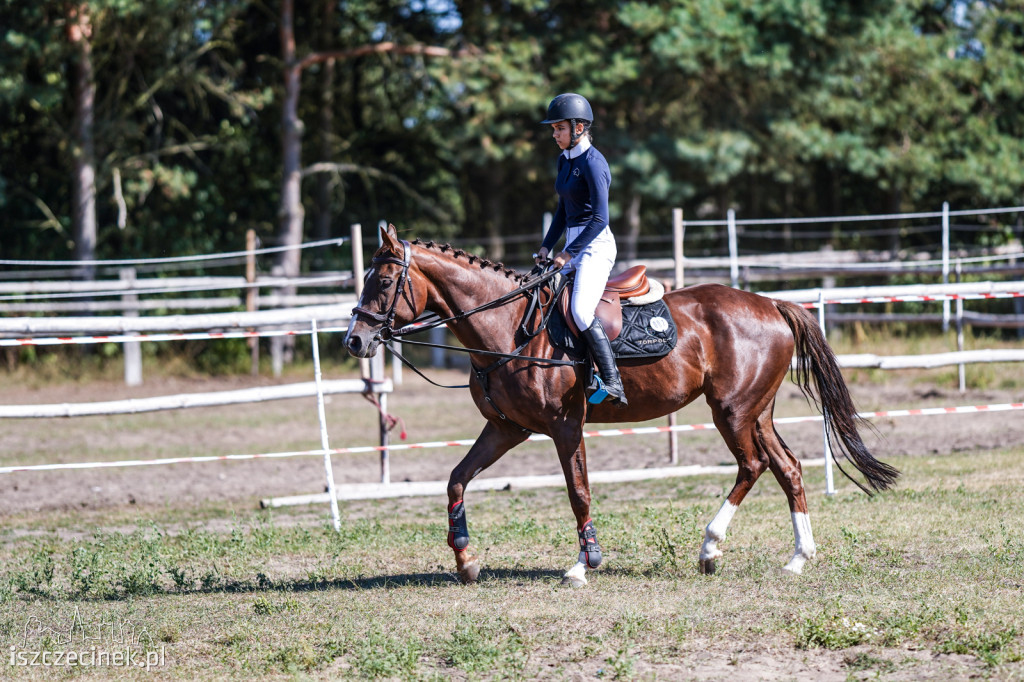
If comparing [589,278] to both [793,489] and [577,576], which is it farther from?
[793,489]

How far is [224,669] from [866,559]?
4.13 m

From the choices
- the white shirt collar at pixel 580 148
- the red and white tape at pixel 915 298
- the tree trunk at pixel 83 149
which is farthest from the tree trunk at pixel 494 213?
the white shirt collar at pixel 580 148

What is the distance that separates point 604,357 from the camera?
6.72 m

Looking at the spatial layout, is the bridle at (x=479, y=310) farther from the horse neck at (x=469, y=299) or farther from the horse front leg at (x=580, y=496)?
the horse front leg at (x=580, y=496)

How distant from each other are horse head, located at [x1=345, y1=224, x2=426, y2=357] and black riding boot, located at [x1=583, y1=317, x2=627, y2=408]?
1.11 meters

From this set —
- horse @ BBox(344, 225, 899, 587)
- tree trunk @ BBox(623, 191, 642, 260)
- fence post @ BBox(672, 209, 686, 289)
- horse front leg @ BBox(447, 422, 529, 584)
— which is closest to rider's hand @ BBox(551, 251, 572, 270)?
horse @ BBox(344, 225, 899, 587)

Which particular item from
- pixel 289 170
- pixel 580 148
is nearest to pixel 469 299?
pixel 580 148

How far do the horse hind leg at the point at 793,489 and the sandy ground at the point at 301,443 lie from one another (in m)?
3.38

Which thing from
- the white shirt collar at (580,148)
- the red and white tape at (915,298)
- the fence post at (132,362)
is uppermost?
the white shirt collar at (580,148)

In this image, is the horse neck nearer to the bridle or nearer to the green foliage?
the bridle

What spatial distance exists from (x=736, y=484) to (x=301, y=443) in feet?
25.2

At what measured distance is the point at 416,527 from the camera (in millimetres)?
8594

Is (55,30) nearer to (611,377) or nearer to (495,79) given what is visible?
(495,79)

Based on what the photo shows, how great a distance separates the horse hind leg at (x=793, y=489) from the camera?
685 cm
